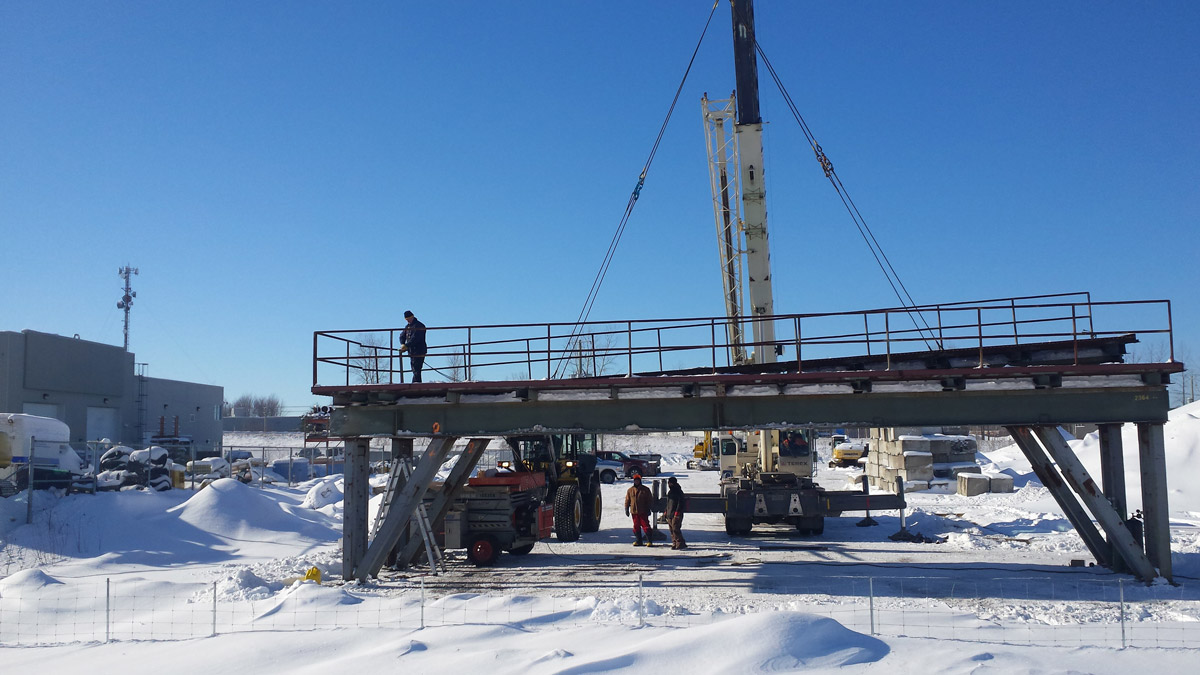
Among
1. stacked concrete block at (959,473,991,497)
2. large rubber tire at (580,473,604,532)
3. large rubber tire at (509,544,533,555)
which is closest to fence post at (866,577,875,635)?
large rubber tire at (509,544,533,555)

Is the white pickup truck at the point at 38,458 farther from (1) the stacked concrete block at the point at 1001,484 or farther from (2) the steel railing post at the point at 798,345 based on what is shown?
(1) the stacked concrete block at the point at 1001,484

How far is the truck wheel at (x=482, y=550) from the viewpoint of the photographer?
634 inches

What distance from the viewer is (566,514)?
19.8 metres

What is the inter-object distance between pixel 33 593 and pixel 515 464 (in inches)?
389

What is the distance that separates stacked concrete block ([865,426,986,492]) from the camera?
3145 centimetres

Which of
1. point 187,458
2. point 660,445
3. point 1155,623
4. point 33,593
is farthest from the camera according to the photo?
point 660,445

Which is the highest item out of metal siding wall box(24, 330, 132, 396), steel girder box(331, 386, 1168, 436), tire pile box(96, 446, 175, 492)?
metal siding wall box(24, 330, 132, 396)

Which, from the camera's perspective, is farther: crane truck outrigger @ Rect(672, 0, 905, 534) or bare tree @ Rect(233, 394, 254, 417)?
bare tree @ Rect(233, 394, 254, 417)

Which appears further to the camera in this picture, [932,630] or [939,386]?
→ [939,386]

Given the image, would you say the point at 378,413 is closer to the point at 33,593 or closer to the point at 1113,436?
the point at 33,593

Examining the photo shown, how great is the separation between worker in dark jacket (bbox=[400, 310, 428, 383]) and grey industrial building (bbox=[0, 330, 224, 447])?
32.9 m

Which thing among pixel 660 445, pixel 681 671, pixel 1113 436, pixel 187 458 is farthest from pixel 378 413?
pixel 660 445

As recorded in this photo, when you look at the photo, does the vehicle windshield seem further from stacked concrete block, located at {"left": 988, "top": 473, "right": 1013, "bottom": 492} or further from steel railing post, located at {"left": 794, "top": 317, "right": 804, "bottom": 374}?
stacked concrete block, located at {"left": 988, "top": 473, "right": 1013, "bottom": 492}

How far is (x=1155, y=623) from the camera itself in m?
10.3
